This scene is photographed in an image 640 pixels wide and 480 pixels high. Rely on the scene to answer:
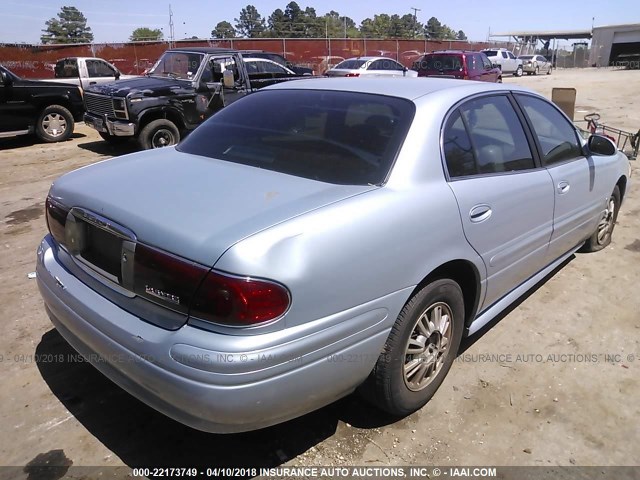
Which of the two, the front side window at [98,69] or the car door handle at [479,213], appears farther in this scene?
the front side window at [98,69]

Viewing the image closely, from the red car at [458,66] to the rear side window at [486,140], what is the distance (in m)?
15.7

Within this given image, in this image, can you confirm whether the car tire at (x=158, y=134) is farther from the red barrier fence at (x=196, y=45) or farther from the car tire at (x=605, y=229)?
the red barrier fence at (x=196, y=45)

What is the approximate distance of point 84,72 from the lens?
46.6 feet

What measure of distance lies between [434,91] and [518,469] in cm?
200

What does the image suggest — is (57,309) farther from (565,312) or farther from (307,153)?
(565,312)

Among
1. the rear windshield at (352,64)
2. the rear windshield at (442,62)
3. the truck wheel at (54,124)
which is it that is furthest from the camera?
the rear windshield at (352,64)

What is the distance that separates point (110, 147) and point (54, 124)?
157 centimetres

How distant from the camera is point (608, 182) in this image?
4402mm

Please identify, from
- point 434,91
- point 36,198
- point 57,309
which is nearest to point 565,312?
point 434,91

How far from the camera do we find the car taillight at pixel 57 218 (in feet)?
8.55

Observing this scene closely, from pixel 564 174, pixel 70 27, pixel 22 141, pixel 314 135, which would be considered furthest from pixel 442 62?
A: pixel 70 27

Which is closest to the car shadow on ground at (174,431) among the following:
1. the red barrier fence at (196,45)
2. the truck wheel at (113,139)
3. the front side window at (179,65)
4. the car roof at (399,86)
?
the car roof at (399,86)

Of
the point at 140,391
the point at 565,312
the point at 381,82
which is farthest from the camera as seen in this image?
the point at 565,312

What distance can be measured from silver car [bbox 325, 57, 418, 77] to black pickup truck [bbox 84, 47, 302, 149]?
8.58 m
